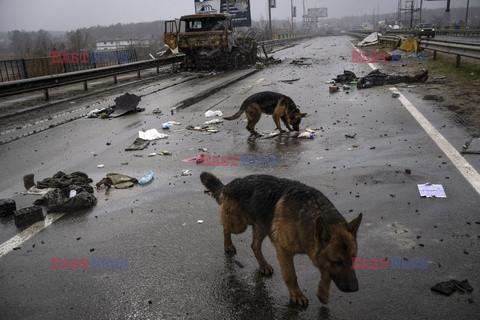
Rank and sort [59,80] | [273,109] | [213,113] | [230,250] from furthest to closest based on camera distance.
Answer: [59,80]
[213,113]
[273,109]
[230,250]

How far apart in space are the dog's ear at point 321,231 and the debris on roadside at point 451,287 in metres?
1.24

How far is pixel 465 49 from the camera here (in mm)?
15148

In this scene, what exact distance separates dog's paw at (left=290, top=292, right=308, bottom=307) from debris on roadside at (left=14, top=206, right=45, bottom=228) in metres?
3.34

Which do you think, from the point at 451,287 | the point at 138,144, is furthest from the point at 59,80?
the point at 451,287

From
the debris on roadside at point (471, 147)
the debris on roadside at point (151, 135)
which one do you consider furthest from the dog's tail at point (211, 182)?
the debris on roadside at point (151, 135)

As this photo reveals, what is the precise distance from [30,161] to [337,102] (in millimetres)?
8361

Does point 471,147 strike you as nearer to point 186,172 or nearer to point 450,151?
point 450,151

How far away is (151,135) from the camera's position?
8.83 metres

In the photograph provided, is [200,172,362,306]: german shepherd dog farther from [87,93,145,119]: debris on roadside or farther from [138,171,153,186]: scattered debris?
[87,93,145,119]: debris on roadside

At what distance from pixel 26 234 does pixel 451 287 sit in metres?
4.28

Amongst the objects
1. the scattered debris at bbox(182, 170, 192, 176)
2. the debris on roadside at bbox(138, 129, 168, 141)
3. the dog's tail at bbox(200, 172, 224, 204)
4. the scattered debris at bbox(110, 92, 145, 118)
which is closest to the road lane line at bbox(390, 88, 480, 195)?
the dog's tail at bbox(200, 172, 224, 204)

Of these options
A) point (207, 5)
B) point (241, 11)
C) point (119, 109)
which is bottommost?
point (119, 109)

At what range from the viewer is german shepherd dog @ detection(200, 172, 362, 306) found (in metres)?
2.57

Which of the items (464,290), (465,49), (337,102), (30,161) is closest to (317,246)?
(464,290)
